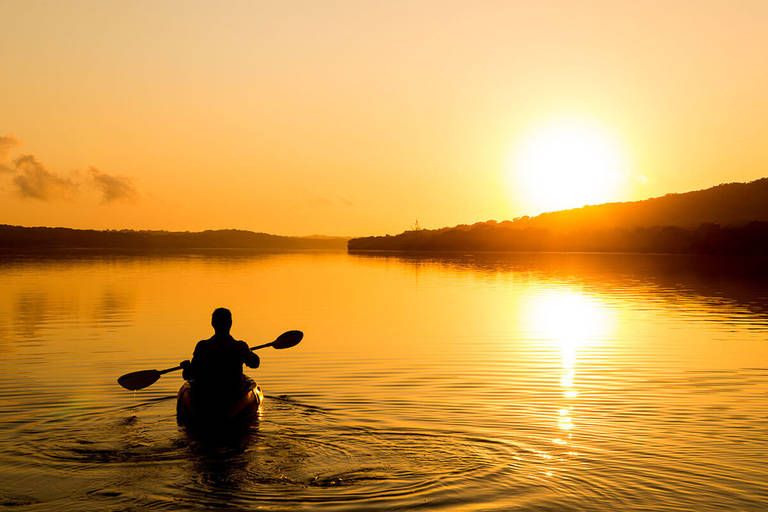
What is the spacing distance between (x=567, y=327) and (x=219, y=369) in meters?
21.8

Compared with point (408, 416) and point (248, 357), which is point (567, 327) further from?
point (248, 357)

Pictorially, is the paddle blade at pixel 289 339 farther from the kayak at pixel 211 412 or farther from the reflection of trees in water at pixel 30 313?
the reflection of trees in water at pixel 30 313

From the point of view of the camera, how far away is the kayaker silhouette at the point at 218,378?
44.0 ft

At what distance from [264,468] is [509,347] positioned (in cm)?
1595

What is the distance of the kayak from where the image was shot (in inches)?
523

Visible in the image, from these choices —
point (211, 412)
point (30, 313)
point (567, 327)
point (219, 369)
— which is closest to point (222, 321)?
point (219, 369)

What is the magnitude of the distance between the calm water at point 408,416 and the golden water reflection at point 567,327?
0.14 metres

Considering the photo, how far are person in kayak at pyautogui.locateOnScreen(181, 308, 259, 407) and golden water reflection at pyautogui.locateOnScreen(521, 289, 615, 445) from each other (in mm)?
5703

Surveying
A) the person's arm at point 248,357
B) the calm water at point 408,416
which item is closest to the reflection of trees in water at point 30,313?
the calm water at point 408,416

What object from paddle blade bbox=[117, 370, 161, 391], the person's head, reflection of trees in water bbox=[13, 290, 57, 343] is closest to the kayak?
the person's head

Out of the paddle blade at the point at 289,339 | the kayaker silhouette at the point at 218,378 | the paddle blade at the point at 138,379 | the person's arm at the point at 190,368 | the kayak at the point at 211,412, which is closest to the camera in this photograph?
the kayak at the point at 211,412

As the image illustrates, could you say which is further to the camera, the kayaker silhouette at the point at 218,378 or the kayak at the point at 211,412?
the kayaker silhouette at the point at 218,378

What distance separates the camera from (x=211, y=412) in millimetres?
13320

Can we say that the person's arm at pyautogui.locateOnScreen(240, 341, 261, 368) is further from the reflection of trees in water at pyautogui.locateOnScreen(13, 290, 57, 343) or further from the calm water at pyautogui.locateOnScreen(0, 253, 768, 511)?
the reflection of trees in water at pyautogui.locateOnScreen(13, 290, 57, 343)
